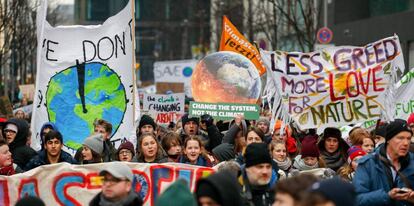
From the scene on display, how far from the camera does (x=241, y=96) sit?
52.6 ft

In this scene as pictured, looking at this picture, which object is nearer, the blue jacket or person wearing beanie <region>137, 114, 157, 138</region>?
the blue jacket

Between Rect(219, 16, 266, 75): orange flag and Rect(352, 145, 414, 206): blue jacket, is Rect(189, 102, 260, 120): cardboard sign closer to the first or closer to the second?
Rect(219, 16, 266, 75): orange flag

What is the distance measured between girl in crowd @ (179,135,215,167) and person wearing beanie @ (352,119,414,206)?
262 cm

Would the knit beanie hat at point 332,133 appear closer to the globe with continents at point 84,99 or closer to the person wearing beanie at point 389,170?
the globe with continents at point 84,99

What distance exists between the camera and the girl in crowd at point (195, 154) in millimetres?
10672

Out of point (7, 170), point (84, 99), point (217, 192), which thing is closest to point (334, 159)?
point (84, 99)

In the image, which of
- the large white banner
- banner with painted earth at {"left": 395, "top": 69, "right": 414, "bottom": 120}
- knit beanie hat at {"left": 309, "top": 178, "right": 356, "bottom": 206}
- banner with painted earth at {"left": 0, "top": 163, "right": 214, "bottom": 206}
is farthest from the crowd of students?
the large white banner

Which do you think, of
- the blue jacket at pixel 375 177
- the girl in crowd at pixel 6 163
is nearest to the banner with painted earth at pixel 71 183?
the girl in crowd at pixel 6 163

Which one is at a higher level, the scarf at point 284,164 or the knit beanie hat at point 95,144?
the knit beanie hat at point 95,144

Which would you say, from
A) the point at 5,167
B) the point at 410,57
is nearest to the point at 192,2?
the point at 410,57

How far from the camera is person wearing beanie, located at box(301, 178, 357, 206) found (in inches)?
196

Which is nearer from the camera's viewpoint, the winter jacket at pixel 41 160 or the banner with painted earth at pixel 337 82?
the winter jacket at pixel 41 160

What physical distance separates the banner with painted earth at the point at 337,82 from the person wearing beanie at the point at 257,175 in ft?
15.0

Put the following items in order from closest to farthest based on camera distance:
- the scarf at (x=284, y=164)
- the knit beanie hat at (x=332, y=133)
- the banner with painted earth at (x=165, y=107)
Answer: the scarf at (x=284, y=164) < the knit beanie hat at (x=332, y=133) < the banner with painted earth at (x=165, y=107)
